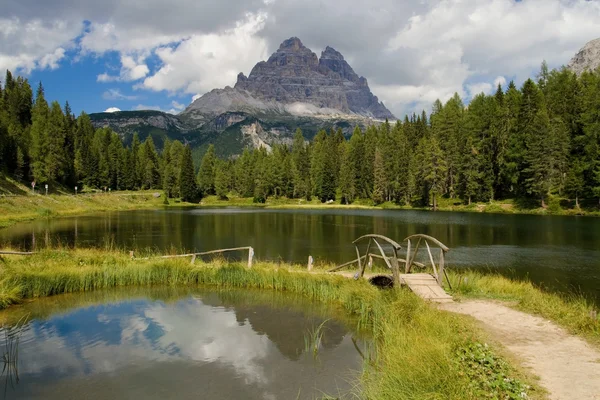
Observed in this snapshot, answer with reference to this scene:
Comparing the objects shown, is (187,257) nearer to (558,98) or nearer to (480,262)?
(480,262)

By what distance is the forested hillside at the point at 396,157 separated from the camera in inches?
2842

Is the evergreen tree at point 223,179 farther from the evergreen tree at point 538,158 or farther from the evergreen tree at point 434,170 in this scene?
the evergreen tree at point 538,158

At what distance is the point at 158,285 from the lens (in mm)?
20125

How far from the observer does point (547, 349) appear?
9.30 metres

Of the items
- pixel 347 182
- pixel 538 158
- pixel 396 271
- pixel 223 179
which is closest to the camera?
pixel 396 271

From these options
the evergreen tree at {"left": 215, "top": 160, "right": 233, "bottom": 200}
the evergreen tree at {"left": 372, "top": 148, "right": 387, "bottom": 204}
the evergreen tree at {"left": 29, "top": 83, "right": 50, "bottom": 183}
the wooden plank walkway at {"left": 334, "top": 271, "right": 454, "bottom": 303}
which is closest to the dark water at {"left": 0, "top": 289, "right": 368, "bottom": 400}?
the wooden plank walkway at {"left": 334, "top": 271, "right": 454, "bottom": 303}

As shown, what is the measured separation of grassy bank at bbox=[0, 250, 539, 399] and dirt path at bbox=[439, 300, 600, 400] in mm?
675

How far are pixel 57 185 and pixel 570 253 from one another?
10279 centimetres

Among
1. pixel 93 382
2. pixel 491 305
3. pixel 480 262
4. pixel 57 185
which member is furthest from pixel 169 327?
pixel 57 185

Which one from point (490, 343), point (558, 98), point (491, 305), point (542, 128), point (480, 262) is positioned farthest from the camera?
point (558, 98)

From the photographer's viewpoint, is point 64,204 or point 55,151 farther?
point 55,151

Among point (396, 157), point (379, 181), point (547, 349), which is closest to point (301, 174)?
point (379, 181)

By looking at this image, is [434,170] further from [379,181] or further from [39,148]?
[39,148]

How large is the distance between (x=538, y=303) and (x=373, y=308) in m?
5.64
